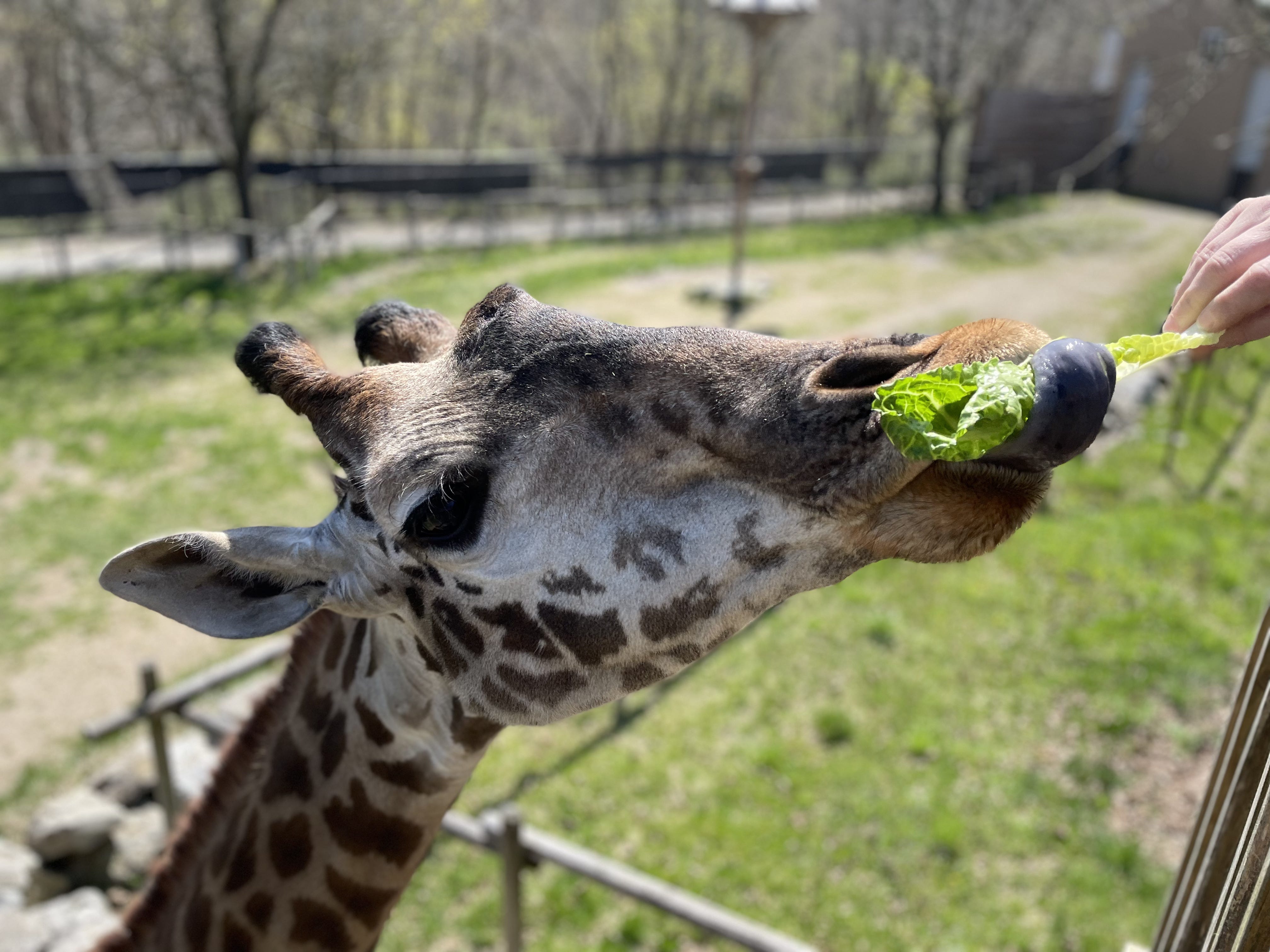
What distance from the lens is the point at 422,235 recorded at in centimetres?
2138

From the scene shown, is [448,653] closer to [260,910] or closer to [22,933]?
[260,910]

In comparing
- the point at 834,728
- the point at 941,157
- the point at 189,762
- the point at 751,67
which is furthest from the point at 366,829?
the point at 941,157

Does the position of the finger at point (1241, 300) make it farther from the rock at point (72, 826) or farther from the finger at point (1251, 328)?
the rock at point (72, 826)

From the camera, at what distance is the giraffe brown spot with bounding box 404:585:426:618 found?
2.11m

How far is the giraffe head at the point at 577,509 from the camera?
1.78 m

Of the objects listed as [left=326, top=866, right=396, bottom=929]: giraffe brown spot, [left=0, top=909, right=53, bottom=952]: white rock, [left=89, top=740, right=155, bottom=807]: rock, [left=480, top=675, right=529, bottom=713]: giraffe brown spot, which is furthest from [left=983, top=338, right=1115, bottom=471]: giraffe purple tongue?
[left=89, top=740, right=155, bottom=807]: rock

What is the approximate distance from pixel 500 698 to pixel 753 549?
66cm

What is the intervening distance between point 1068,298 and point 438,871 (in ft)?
51.1

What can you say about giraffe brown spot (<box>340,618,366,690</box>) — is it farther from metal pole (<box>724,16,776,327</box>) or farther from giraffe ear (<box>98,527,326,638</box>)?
metal pole (<box>724,16,776,327</box>)

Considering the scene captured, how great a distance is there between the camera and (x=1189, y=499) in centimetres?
998

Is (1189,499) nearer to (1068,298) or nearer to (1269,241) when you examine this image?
(1068,298)

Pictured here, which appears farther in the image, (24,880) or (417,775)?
(24,880)

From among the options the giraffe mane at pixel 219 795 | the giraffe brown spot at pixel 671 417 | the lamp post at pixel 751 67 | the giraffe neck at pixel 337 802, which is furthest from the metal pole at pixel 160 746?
the lamp post at pixel 751 67

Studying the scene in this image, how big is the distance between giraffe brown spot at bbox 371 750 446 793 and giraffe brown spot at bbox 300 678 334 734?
0.78 ft
